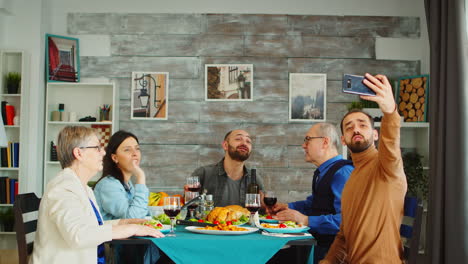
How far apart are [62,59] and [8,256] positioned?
214 centimetres

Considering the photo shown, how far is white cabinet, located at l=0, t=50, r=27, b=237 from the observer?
5.17m

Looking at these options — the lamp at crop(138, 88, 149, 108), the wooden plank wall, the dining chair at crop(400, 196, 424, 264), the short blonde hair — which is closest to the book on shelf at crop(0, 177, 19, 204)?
the wooden plank wall

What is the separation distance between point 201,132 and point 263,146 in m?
0.71

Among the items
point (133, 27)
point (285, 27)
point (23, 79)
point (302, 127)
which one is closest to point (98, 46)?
point (133, 27)

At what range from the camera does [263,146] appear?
18.1 feet

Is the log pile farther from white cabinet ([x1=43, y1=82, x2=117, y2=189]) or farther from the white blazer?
the white blazer

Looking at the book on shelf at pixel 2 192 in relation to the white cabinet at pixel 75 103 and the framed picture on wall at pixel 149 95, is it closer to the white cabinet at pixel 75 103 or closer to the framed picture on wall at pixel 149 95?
the white cabinet at pixel 75 103

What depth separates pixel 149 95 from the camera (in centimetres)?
553

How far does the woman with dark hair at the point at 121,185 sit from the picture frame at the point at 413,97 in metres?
3.24

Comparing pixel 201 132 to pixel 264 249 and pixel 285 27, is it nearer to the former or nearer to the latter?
pixel 285 27

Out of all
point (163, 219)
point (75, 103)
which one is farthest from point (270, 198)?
point (75, 103)

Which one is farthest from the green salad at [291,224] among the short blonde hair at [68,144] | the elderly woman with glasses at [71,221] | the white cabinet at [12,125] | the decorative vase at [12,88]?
the decorative vase at [12,88]

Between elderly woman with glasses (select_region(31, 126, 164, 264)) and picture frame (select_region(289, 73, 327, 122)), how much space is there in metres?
3.41

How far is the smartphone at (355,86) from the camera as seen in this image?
1810mm
